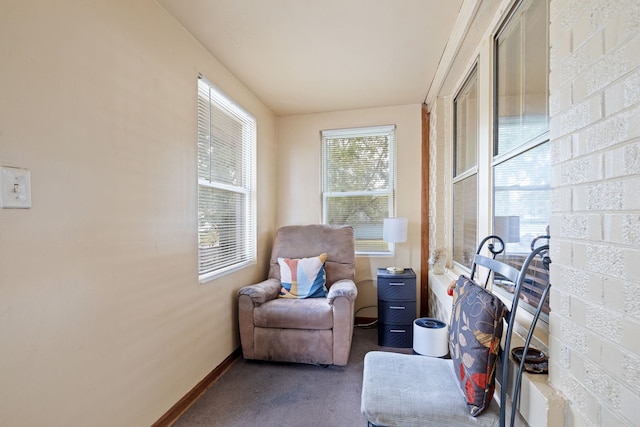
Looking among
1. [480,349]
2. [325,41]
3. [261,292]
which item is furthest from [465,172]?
[261,292]

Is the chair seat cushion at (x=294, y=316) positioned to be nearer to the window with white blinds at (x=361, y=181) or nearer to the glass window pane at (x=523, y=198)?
the window with white blinds at (x=361, y=181)

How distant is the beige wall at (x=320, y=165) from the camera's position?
3271mm

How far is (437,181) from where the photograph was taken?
290cm

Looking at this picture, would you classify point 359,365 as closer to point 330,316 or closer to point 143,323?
point 330,316

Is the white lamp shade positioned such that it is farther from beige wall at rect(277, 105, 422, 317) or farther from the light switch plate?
the light switch plate

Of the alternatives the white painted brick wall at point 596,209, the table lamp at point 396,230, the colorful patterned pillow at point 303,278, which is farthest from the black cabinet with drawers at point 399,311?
the white painted brick wall at point 596,209

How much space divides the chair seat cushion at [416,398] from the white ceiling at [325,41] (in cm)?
203

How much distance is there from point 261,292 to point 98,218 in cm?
140

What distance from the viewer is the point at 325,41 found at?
6.76 ft

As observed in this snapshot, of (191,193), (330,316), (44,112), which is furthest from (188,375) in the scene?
(44,112)

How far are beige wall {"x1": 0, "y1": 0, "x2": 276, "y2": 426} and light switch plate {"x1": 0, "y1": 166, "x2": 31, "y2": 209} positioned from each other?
3 centimetres

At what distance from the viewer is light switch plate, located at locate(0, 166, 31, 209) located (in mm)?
973

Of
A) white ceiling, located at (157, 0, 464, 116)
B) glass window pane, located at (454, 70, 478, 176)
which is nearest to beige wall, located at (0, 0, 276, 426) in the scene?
white ceiling, located at (157, 0, 464, 116)

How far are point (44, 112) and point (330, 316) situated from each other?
2043 mm
